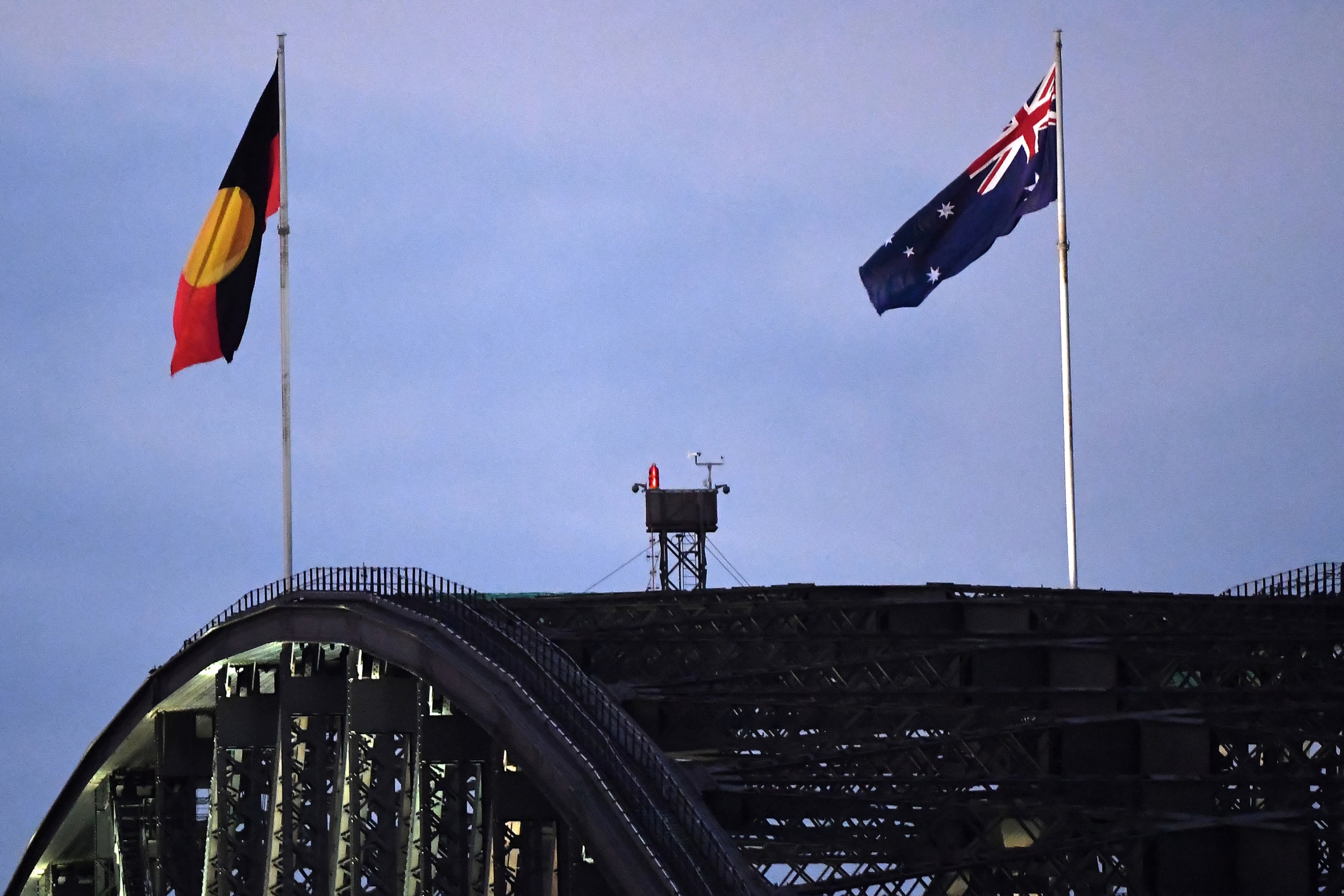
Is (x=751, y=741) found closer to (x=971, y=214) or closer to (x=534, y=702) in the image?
(x=534, y=702)

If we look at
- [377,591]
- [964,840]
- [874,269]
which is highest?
[874,269]

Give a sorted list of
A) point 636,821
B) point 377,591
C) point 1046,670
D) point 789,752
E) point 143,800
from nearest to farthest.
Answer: point 636,821 < point 789,752 < point 1046,670 < point 377,591 < point 143,800

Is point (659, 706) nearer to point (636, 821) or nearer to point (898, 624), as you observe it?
point (636, 821)

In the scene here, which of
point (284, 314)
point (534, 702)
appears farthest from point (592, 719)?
point (284, 314)

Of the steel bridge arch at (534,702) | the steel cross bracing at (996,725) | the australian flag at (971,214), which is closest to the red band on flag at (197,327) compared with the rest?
the steel bridge arch at (534,702)

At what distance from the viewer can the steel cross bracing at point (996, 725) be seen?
2494cm

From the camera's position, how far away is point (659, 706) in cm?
3125

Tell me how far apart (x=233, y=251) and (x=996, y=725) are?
20583mm

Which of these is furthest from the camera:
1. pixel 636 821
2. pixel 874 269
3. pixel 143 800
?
pixel 143 800

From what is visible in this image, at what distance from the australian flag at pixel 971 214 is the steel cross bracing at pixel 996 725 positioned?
275 inches

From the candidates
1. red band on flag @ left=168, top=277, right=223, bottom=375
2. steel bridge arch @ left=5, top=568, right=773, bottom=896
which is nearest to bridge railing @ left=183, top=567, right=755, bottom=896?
steel bridge arch @ left=5, top=568, right=773, bottom=896

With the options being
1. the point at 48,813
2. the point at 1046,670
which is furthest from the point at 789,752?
the point at 48,813

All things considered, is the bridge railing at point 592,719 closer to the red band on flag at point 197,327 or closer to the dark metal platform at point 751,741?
the dark metal platform at point 751,741

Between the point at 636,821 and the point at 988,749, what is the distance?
663 cm
